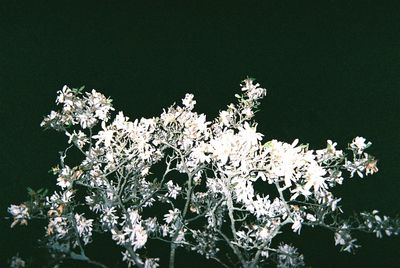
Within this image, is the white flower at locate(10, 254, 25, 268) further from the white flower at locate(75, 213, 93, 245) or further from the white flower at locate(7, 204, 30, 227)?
the white flower at locate(75, 213, 93, 245)

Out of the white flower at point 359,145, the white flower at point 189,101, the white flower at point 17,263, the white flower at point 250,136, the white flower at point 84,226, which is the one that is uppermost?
the white flower at point 189,101

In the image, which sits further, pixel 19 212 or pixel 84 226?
pixel 84 226

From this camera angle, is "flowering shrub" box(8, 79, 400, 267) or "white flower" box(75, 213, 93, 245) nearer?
"flowering shrub" box(8, 79, 400, 267)

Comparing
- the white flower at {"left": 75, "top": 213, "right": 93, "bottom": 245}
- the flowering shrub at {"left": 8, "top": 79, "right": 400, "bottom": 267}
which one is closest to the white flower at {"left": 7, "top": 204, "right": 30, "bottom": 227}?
the flowering shrub at {"left": 8, "top": 79, "right": 400, "bottom": 267}

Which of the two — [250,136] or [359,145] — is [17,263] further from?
[359,145]

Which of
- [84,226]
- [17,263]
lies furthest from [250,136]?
[17,263]

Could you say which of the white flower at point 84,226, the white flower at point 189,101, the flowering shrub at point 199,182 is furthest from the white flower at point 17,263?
the white flower at point 189,101

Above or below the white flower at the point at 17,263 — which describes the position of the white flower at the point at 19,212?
above

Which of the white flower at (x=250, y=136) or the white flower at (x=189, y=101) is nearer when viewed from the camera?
the white flower at (x=250, y=136)

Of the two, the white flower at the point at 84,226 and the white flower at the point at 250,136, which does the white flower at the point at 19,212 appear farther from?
the white flower at the point at 250,136

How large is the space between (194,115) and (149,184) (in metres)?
1.44

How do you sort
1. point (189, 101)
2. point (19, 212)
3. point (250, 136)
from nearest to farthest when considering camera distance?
point (250, 136) → point (19, 212) → point (189, 101)

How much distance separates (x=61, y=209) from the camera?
441 cm

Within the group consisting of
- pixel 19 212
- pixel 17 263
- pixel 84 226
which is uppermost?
pixel 84 226
